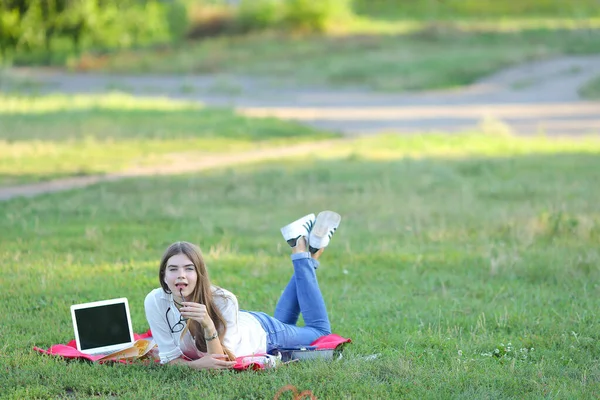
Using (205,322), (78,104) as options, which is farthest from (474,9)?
(205,322)

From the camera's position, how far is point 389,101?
28688 mm

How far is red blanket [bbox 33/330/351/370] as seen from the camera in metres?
5.81

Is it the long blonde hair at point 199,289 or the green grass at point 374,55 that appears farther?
the green grass at point 374,55

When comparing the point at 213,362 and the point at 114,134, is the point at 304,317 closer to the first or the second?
the point at 213,362

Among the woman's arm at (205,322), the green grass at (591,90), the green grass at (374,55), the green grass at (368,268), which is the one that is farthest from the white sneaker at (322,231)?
the green grass at (374,55)

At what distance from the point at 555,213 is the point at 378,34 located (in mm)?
34814

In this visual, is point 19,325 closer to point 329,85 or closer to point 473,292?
point 473,292

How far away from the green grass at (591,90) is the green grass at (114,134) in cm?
1047

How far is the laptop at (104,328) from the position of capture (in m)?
6.06

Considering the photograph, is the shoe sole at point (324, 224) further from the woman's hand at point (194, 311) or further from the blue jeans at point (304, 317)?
the woman's hand at point (194, 311)

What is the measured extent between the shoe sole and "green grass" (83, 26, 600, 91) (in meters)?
26.4

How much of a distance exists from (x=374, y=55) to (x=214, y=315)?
34.4m

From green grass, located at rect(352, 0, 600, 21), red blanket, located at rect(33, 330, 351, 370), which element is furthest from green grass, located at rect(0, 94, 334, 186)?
green grass, located at rect(352, 0, 600, 21)

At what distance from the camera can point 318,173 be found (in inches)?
559
